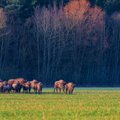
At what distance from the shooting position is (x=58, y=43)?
323 feet

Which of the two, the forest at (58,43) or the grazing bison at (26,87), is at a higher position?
the forest at (58,43)

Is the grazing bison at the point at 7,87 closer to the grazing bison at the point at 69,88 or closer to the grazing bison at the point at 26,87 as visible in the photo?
the grazing bison at the point at 26,87

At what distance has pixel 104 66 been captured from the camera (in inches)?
4031

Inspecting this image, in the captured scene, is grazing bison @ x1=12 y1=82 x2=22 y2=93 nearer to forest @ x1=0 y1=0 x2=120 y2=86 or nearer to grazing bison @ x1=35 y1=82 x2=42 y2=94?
grazing bison @ x1=35 y1=82 x2=42 y2=94

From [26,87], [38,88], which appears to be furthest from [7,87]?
[38,88]

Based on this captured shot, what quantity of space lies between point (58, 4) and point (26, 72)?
47.7ft

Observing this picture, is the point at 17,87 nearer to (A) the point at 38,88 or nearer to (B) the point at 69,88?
(A) the point at 38,88

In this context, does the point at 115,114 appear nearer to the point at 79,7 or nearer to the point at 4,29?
the point at 4,29

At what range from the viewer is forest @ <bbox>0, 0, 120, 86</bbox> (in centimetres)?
9688

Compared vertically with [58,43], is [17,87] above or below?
below

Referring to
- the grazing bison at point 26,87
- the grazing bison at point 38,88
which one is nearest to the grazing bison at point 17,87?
the grazing bison at point 26,87

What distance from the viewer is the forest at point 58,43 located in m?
Result: 96.9

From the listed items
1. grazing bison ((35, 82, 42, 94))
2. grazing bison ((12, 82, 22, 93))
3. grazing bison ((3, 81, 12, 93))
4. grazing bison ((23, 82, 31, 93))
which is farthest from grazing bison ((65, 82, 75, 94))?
grazing bison ((3, 81, 12, 93))

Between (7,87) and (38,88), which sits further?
(7,87)
